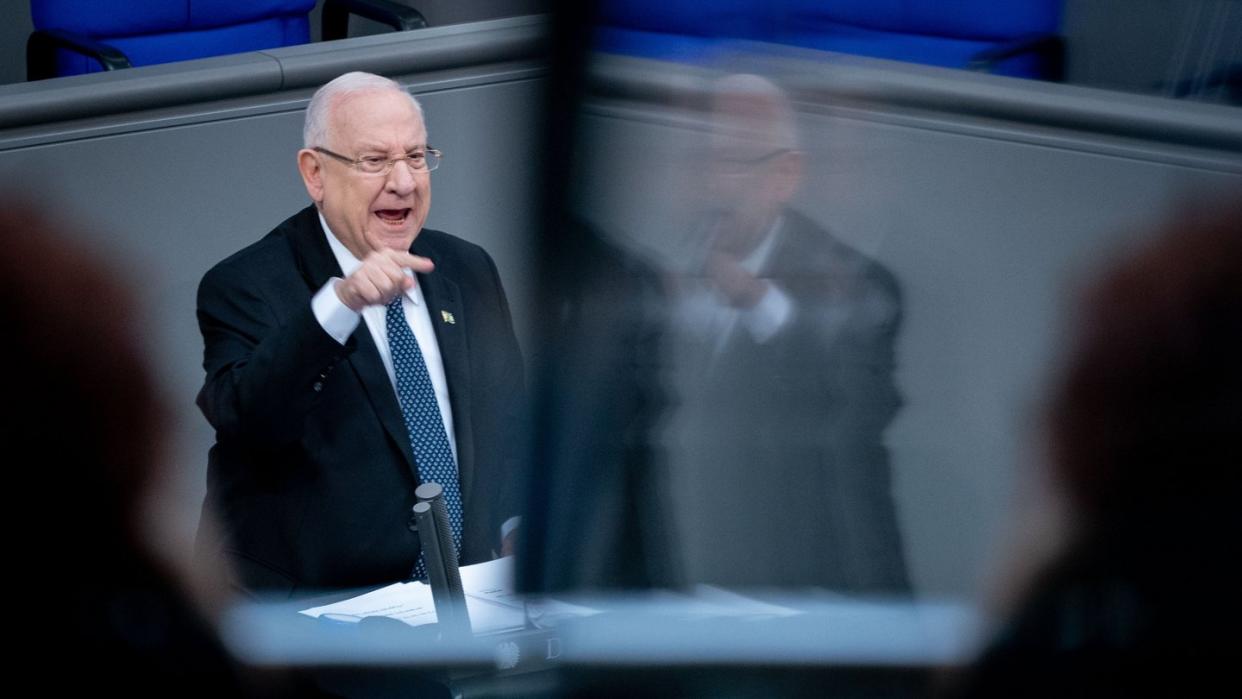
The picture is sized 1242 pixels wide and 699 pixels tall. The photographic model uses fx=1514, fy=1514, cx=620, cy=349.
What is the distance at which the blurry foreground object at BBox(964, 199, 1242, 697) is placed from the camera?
918 mm

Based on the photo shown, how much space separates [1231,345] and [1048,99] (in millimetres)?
189

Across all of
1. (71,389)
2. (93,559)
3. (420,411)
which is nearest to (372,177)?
(420,411)

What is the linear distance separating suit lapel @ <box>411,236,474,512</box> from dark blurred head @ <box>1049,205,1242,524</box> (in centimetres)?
78

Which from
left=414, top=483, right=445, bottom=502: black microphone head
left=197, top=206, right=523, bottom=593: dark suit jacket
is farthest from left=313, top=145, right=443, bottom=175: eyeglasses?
left=414, top=483, right=445, bottom=502: black microphone head

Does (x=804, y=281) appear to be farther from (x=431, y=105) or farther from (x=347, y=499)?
(x=431, y=105)

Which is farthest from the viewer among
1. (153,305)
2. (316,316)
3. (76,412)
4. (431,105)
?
(153,305)

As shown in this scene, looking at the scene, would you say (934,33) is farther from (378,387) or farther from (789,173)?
(378,387)

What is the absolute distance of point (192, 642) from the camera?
3.53 ft

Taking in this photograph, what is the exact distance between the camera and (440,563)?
3.53 ft

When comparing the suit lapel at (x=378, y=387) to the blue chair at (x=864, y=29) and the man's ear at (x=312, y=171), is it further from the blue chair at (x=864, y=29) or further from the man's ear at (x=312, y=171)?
the blue chair at (x=864, y=29)

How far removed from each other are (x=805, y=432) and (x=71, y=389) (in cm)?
77

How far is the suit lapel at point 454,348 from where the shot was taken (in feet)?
5.34

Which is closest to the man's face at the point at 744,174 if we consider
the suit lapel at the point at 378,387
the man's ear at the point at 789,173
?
the man's ear at the point at 789,173

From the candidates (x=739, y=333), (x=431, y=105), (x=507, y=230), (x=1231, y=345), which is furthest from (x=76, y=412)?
(x=431, y=105)
